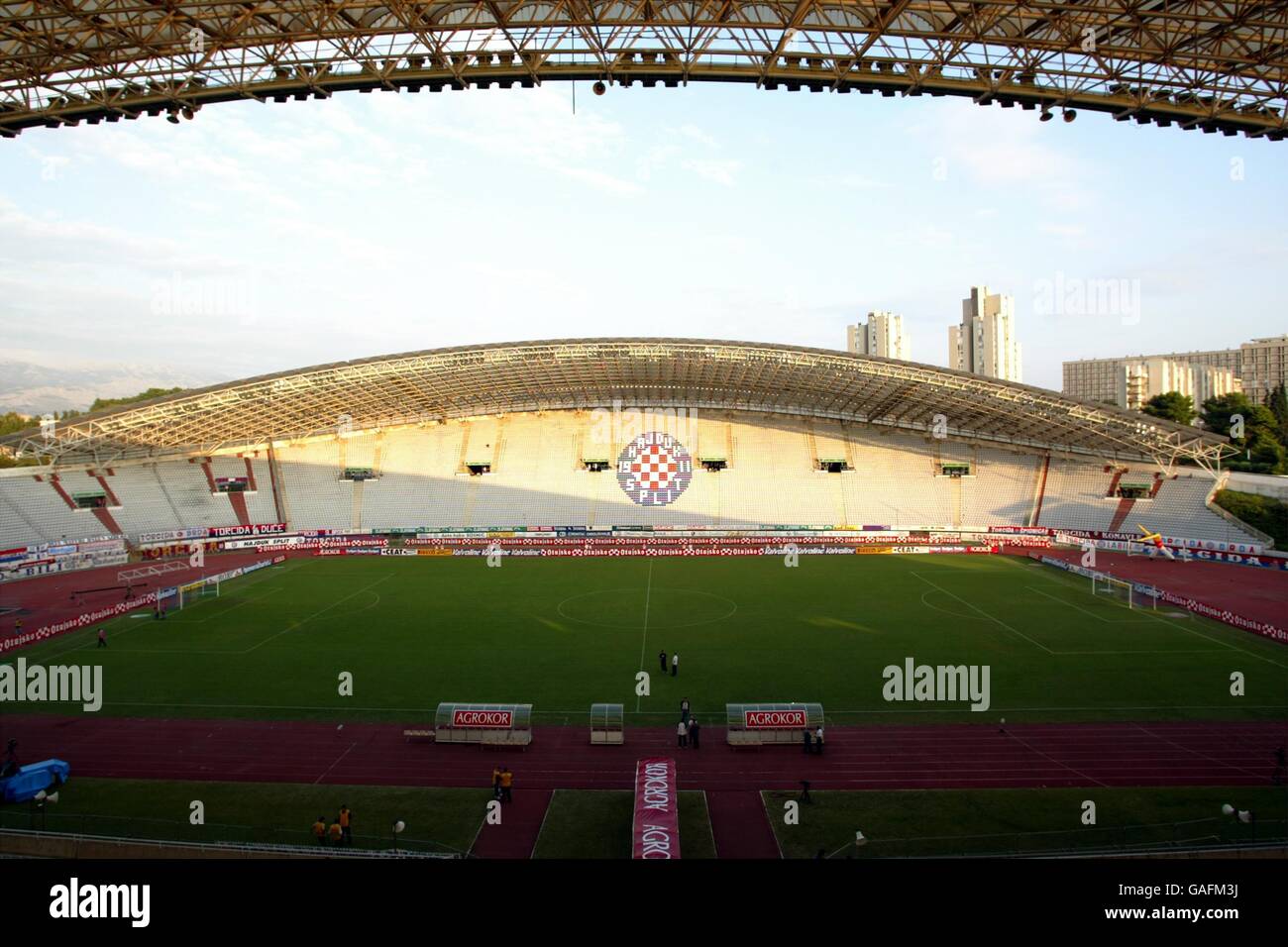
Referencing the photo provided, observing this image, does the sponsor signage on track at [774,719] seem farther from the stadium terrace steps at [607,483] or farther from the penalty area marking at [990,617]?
the stadium terrace steps at [607,483]

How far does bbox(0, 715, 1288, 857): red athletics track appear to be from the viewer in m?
15.2

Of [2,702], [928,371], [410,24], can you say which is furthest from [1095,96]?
[928,371]

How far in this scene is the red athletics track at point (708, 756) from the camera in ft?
49.8

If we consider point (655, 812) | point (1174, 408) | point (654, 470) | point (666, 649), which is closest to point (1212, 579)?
point (666, 649)

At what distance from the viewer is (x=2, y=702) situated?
19953 millimetres

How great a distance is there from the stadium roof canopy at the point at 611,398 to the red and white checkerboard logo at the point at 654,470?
359 cm

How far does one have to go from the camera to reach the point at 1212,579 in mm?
35656

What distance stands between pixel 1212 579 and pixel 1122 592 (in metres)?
7.26

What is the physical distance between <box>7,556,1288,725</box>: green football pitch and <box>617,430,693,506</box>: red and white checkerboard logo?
1754 centimetres

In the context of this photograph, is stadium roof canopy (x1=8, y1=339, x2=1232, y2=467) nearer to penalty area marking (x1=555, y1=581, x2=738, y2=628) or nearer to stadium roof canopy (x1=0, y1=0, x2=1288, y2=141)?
penalty area marking (x1=555, y1=581, x2=738, y2=628)

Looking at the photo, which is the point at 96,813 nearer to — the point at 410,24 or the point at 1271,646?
the point at 410,24

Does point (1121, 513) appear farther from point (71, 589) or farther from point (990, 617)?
point (71, 589)

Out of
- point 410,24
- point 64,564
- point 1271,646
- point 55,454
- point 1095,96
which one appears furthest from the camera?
point 55,454
